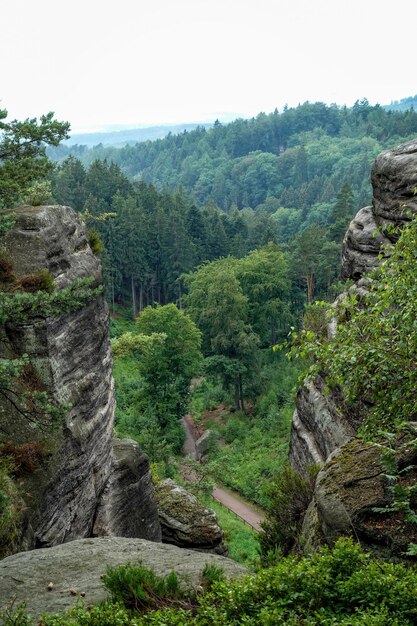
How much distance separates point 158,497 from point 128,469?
14.2ft

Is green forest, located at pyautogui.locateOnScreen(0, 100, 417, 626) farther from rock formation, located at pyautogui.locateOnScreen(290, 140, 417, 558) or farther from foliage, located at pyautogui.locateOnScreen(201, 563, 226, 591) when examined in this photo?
rock formation, located at pyautogui.locateOnScreen(290, 140, 417, 558)

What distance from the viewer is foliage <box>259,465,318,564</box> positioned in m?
13.3

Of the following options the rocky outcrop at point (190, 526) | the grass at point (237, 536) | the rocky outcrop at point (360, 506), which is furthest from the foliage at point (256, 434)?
the rocky outcrop at point (360, 506)

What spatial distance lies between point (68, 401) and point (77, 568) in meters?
5.83

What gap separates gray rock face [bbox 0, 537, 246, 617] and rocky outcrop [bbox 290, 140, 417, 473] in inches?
239

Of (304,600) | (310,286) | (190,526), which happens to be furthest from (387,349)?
(310,286)

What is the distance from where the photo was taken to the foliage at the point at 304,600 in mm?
6758

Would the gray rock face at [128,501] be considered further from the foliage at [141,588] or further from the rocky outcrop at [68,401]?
the foliage at [141,588]

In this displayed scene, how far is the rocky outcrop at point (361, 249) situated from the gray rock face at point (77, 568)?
6.06 metres

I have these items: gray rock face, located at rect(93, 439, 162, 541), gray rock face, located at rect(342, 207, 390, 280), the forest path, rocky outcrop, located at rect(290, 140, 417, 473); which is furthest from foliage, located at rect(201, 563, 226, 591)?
the forest path

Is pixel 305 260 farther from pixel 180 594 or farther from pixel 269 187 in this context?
pixel 269 187

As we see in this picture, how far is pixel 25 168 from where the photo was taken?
14.5m

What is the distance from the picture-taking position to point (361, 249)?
1895 centimetres

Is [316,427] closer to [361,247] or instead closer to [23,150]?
[361,247]
